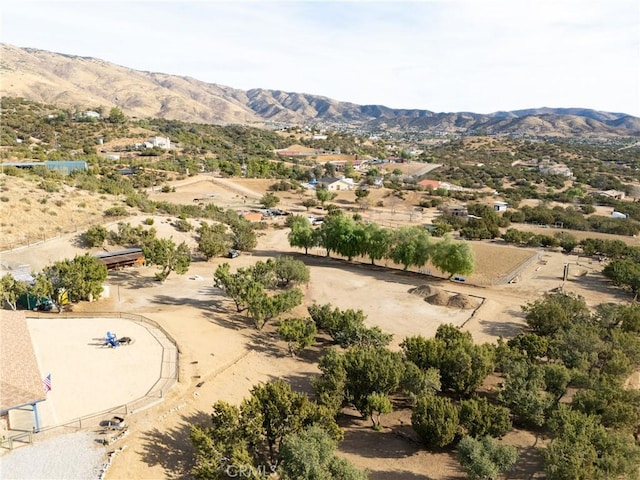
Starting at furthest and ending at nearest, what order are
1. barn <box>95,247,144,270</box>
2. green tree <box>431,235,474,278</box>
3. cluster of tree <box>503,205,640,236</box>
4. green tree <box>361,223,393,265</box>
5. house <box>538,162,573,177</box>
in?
house <box>538,162,573,177</box>
cluster of tree <box>503,205,640,236</box>
green tree <box>361,223,393,265</box>
green tree <box>431,235,474,278</box>
barn <box>95,247,144,270</box>

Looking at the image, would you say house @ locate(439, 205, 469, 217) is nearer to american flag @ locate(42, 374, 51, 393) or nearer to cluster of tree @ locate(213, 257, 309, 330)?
cluster of tree @ locate(213, 257, 309, 330)

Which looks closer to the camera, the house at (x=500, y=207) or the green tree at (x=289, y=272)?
the green tree at (x=289, y=272)

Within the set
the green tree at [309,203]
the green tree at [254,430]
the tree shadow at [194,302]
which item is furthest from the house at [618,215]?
the green tree at [254,430]

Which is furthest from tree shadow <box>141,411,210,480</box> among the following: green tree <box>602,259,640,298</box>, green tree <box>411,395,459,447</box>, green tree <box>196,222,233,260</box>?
green tree <box>602,259,640,298</box>

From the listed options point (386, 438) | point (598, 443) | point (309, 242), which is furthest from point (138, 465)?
point (309, 242)

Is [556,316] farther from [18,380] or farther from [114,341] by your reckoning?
[18,380]

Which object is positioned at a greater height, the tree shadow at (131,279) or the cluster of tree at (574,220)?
the cluster of tree at (574,220)

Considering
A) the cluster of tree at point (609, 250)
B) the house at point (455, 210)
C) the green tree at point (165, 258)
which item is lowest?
the green tree at point (165, 258)

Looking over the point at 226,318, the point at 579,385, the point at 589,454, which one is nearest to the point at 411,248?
the point at 226,318

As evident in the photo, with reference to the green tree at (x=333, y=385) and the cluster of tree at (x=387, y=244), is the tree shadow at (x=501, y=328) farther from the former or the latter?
the green tree at (x=333, y=385)
